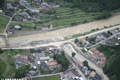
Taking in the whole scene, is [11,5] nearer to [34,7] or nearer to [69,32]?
[34,7]

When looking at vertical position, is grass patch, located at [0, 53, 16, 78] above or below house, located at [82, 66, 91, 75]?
above

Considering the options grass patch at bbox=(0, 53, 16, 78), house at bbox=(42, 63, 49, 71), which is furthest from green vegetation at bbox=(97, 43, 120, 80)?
grass patch at bbox=(0, 53, 16, 78)

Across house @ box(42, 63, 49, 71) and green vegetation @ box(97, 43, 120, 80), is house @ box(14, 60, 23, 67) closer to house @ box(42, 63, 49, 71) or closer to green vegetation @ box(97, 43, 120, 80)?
house @ box(42, 63, 49, 71)

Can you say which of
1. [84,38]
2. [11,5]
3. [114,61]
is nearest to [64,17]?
[84,38]

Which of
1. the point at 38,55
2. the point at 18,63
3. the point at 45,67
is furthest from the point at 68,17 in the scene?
the point at 18,63

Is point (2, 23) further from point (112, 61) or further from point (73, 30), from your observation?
point (112, 61)

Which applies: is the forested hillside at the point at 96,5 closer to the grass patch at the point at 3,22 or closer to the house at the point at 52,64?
the grass patch at the point at 3,22
